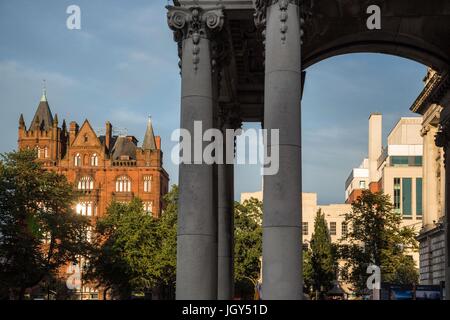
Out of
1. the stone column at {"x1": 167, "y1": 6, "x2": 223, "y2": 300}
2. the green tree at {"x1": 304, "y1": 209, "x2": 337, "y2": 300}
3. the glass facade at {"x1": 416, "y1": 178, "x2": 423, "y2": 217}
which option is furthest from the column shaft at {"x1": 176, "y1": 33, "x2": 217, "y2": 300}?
the glass facade at {"x1": 416, "y1": 178, "x2": 423, "y2": 217}

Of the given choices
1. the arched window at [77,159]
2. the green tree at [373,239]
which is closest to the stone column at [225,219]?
the green tree at [373,239]

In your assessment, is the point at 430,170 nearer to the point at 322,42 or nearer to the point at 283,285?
the point at 322,42

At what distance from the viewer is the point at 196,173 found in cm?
2453

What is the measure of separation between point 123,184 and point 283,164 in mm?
176104

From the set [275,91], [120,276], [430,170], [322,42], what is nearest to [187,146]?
[275,91]

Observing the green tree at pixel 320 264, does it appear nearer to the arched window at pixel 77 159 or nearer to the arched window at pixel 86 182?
the arched window at pixel 86 182

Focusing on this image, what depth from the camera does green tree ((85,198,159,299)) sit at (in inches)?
4397

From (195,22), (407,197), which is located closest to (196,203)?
(195,22)

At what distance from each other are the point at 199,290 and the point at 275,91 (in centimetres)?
638

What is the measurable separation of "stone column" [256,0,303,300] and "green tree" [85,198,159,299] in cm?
8746

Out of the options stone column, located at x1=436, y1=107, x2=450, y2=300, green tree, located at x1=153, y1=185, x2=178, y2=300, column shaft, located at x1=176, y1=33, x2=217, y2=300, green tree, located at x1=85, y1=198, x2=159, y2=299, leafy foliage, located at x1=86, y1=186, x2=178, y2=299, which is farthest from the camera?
green tree, located at x1=153, y1=185, x2=178, y2=300

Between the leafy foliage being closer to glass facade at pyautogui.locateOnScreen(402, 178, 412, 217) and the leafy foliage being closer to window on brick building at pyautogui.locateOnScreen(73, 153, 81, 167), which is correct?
window on brick building at pyautogui.locateOnScreen(73, 153, 81, 167)

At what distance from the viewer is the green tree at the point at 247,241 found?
370 ft

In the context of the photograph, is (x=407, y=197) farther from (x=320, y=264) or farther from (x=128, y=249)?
(x=128, y=249)
